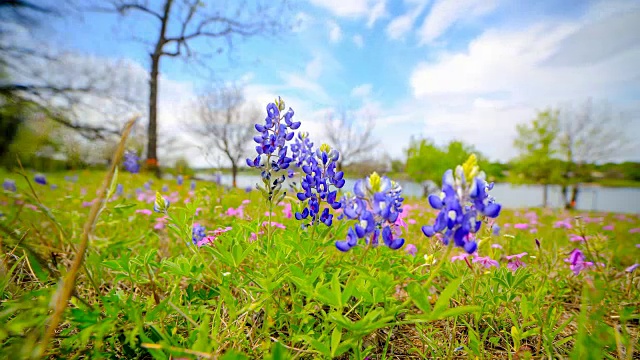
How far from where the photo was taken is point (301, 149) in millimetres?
2082

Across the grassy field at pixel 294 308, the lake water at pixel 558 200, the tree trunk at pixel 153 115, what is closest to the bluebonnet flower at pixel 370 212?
the grassy field at pixel 294 308

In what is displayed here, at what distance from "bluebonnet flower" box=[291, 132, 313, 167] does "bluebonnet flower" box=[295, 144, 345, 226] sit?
7.0 inches

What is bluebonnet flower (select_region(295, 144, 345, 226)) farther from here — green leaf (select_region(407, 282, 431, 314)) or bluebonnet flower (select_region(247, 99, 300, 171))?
green leaf (select_region(407, 282, 431, 314))

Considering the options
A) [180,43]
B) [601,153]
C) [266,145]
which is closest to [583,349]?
[266,145]

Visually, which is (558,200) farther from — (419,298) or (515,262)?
(419,298)

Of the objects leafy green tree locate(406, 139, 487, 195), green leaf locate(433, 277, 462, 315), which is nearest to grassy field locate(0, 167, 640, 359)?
green leaf locate(433, 277, 462, 315)

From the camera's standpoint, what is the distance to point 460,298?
5.58 feet

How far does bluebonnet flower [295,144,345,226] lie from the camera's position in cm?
167

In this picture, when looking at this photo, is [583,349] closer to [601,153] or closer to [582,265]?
[582,265]

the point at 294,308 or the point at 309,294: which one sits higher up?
the point at 309,294

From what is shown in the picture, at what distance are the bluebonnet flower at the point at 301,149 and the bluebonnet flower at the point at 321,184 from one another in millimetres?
179

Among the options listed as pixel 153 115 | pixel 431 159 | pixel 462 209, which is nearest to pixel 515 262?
pixel 462 209

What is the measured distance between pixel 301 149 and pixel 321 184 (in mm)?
489

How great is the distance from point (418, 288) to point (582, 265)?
5.38ft
